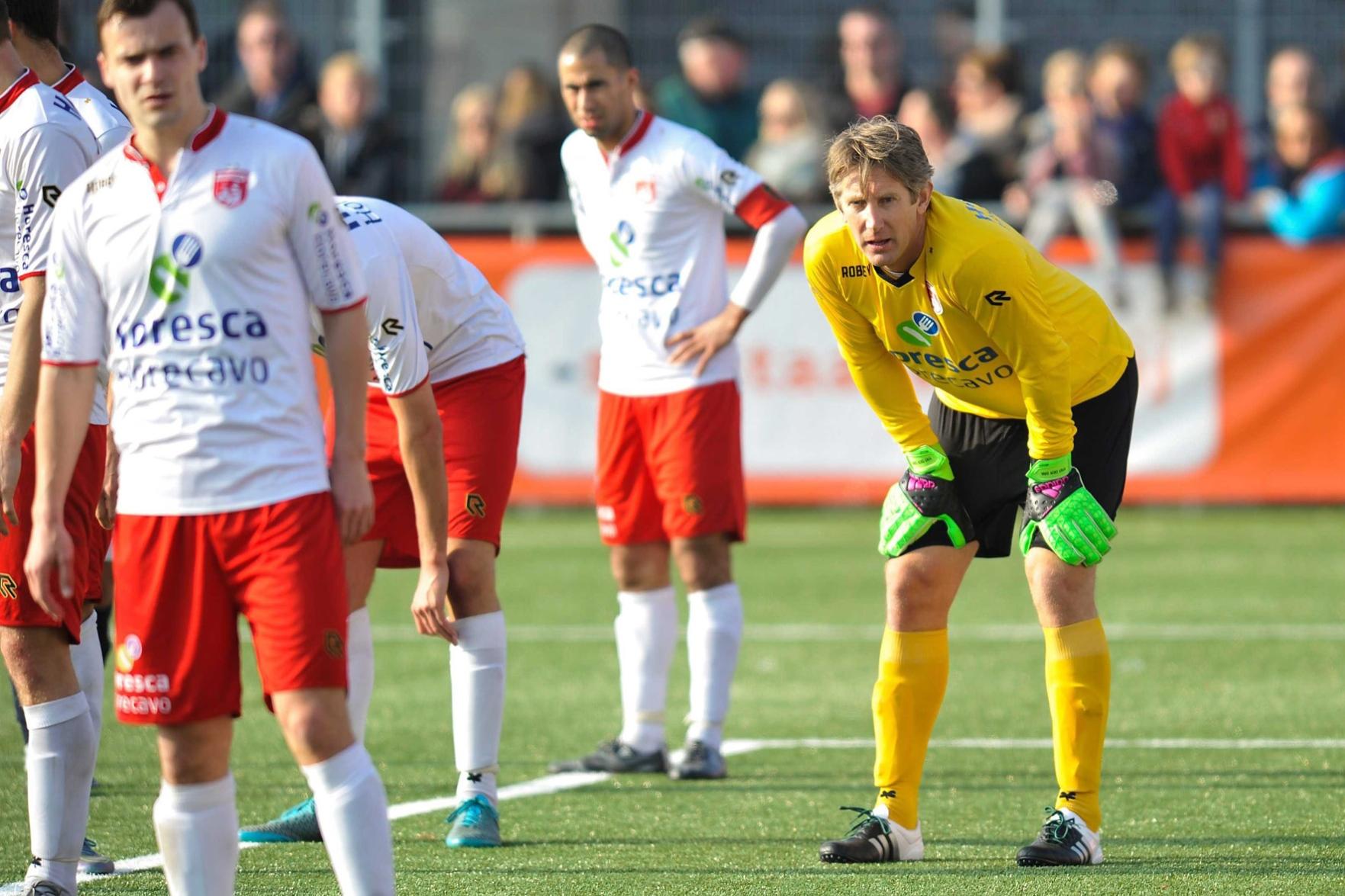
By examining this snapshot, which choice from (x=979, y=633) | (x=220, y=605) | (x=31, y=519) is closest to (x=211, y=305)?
(x=220, y=605)

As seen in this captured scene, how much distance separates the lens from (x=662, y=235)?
7.52 m

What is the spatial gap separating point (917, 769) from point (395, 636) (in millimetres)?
4923

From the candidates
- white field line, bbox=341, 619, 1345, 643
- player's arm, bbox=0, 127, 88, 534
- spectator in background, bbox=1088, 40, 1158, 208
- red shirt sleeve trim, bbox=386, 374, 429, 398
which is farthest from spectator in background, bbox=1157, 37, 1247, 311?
player's arm, bbox=0, 127, 88, 534

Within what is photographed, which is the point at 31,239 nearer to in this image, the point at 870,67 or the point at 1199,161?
the point at 870,67

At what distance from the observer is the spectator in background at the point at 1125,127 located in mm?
14312

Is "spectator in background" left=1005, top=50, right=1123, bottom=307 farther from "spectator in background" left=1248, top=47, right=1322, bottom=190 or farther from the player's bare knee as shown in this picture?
the player's bare knee

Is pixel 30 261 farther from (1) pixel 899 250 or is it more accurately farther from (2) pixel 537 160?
(2) pixel 537 160

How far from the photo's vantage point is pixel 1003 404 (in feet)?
19.1

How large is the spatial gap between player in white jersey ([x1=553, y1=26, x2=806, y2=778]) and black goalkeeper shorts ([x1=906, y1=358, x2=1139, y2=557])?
1.62m

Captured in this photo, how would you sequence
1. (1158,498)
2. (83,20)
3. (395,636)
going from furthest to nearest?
1. (83,20)
2. (1158,498)
3. (395,636)

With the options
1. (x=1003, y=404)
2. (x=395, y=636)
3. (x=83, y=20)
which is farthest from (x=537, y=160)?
(x=1003, y=404)

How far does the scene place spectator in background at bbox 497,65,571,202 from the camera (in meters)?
14.8

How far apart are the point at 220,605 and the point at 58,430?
20.4 inches

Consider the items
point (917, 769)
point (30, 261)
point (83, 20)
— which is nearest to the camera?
point (30, 261)
